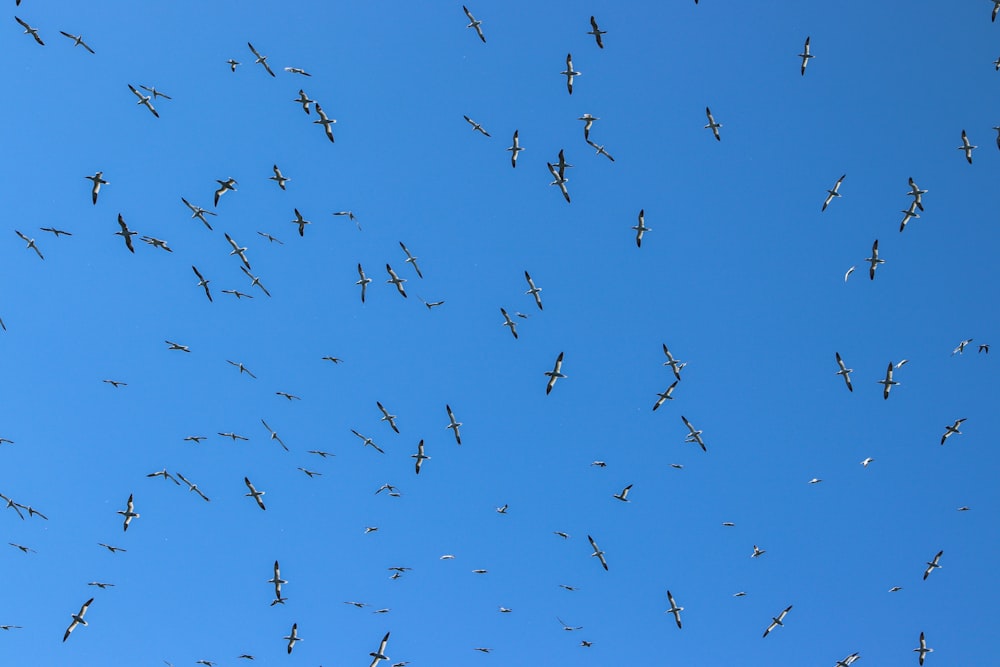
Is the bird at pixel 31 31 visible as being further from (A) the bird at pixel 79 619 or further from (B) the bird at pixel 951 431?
(B) the bird at pixel 951 431

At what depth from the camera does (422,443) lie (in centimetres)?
6881

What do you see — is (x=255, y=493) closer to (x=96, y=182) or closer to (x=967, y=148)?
(x=96, y=182)

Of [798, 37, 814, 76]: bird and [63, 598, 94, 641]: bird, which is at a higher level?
[798, 37, 814, 76]: bird

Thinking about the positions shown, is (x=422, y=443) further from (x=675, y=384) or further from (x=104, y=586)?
(x=104, y=586)

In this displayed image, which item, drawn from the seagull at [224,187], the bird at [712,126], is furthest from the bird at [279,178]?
the bird at [712,126]

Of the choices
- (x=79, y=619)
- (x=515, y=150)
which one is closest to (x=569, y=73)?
(x=515, y=150)

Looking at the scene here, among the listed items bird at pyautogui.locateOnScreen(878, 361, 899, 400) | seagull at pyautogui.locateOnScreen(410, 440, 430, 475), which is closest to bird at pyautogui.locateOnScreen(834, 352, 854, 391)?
bird at pyautogui.locateOnScreen(878, 361, 899, 400)

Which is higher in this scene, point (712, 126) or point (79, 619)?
point (712, 126)

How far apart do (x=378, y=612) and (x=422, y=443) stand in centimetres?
1313

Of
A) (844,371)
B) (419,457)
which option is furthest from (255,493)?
(844,371)

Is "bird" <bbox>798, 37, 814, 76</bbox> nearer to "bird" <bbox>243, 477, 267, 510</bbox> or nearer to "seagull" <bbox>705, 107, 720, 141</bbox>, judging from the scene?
"seagull" <bbox>705, 107, 720, 141</bbox>

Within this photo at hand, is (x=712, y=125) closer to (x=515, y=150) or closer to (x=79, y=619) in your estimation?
(x=515, y=150)

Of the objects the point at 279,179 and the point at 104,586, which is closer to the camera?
the point at 104,586

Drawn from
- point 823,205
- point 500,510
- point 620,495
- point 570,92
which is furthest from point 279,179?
point 823,205
